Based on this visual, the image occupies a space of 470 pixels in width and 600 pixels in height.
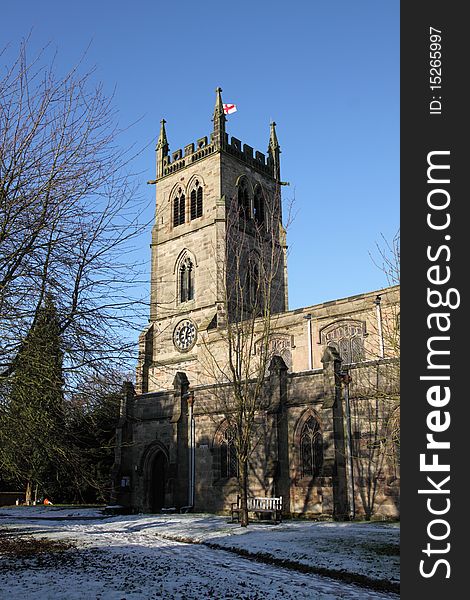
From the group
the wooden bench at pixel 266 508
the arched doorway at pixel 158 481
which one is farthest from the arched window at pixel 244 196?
the wooden bench at pixel 266 508

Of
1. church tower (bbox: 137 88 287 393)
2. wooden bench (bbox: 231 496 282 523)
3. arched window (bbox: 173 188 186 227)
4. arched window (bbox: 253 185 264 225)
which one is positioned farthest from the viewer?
arched window (bbox: 253 185 264 225)

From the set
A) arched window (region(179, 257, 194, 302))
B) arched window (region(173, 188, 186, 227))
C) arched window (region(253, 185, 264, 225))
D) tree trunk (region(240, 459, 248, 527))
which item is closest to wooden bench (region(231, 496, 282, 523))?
tree trunk (region(240, 459, 248, 527))

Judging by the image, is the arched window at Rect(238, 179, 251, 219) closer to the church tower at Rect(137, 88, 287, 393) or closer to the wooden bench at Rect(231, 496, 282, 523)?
the church tower at Rect(137, 88, 287, 393)

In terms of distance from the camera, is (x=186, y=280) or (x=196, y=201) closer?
(x=186, y=280)

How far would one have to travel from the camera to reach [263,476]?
2381 cm

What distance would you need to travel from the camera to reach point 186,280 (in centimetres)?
4544

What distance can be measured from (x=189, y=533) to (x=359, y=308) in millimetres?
17359

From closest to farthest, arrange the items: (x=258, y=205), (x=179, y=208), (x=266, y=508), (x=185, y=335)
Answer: (x=266, y=508), (x=185, y=335), (x=179, y=208), (x=258, y=205)

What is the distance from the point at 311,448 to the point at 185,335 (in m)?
21.4

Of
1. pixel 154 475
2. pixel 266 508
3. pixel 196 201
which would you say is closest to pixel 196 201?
pixel 196 201

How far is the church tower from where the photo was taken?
4266 centimetres

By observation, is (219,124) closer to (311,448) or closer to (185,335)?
(185,335)

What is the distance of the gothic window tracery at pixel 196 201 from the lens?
46.5m

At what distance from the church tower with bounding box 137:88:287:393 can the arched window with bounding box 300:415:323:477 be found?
1729cm
